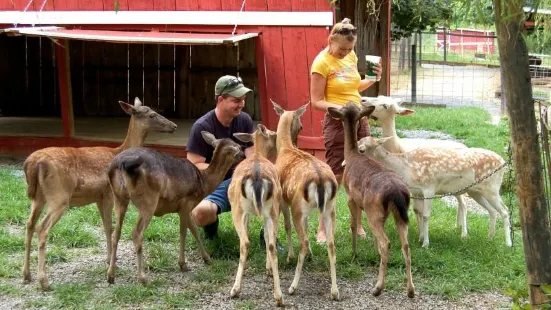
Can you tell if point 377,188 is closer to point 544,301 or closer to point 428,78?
point 544,301

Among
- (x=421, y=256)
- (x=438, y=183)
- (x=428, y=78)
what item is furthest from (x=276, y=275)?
(x=428, y=78)

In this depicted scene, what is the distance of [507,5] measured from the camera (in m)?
3.55

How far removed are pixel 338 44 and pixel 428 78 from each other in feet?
51.9

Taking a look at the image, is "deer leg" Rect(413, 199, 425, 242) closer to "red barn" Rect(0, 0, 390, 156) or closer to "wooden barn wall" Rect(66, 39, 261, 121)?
"red barn" Rect(0, 0, 390, 156)

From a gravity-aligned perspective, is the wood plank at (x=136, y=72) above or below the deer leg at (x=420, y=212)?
above

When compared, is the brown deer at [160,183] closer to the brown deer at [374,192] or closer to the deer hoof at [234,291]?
the deer hoof at [234,291]

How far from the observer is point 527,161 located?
4367 mm

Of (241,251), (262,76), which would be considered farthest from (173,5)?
(241,251)

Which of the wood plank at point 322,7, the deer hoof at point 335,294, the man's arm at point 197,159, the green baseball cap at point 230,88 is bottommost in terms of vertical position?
the deer hoof at point 335,294

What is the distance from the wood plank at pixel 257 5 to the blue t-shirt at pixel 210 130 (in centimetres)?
424

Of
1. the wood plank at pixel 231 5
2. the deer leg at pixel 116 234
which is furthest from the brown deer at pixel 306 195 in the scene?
the wood plank at pixel 231 5

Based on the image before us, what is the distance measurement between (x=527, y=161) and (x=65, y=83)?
28.2 ft

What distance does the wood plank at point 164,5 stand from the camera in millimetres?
11273

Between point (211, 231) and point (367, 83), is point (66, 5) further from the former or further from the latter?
point (211, 231)
